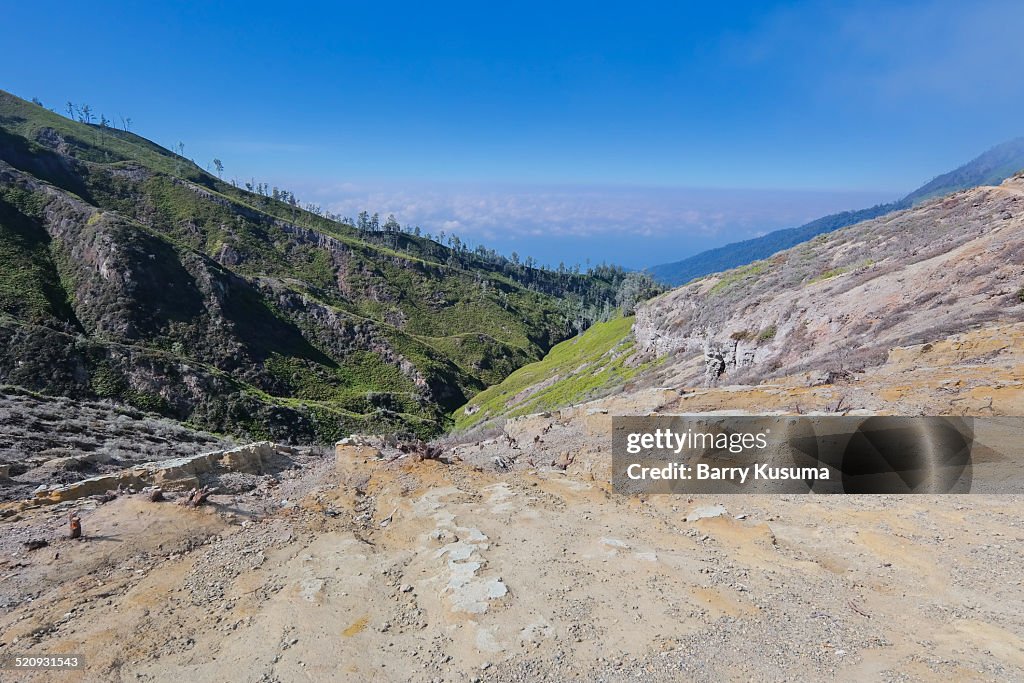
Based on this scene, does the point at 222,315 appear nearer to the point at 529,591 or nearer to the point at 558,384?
the point at 558,384

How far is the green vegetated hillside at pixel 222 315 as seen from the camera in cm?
5309

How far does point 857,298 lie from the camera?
34.7 m

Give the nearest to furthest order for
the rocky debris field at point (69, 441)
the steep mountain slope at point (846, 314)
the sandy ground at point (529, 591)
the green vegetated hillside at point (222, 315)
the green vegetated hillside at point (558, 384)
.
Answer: the sandy ground at point (529, 591), the rocky debris field at point (69, 441), the steep mountain slope at point (846, 314), the green vegetated hillside at point (222, 315), the green vegetated hillside at point (558, 384)

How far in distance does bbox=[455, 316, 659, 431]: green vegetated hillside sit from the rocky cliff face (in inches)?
256

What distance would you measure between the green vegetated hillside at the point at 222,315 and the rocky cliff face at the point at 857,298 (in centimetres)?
4353

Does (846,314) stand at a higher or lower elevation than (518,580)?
higher

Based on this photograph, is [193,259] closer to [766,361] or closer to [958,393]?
[766,361]

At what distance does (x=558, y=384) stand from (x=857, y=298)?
41262 millimetres

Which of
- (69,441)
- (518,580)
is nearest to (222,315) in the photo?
(69,441)

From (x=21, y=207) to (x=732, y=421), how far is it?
108599 mm

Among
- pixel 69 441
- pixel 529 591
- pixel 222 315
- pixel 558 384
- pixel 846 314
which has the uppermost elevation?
pixel 222 315

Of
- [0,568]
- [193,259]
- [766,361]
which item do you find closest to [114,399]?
[193,259]

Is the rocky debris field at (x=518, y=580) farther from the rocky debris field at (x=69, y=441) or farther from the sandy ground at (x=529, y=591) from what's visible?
the rocky debris field at (x=69, y=441)

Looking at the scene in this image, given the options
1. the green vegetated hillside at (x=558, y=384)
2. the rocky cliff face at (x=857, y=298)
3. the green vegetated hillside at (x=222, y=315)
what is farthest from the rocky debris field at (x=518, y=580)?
the green vegetated hillside at (x=222, y=315)
